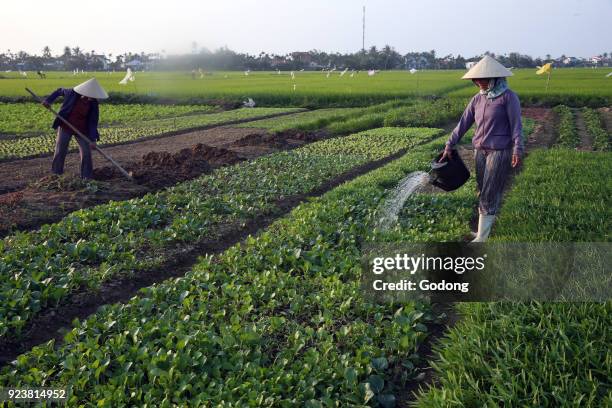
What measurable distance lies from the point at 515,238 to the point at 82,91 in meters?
6.49

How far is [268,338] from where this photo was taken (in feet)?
13.1

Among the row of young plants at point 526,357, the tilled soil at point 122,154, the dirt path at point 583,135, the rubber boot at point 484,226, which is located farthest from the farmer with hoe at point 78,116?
the dirt path at point 583,135

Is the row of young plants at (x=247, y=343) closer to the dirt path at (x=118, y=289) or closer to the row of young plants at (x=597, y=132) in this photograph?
the dirt path at (x=118, y=289)

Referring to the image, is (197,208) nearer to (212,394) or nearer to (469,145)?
(212,394)

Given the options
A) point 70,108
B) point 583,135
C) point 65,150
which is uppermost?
point 70,108

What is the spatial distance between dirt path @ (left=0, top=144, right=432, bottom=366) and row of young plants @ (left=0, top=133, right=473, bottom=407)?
37 centimetres

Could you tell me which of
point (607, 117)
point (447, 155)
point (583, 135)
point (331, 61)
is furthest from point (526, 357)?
point (331, 61)

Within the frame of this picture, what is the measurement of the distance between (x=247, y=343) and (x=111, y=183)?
6.37 metres

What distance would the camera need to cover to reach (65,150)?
924 centimetres

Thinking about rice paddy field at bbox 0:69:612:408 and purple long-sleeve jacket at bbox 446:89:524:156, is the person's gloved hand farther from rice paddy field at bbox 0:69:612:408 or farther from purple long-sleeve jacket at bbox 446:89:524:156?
rice paddy field at bbox 0:69:612:408

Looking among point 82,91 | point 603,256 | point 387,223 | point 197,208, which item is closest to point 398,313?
point 603,256

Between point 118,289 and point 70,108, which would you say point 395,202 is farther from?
point 70,108

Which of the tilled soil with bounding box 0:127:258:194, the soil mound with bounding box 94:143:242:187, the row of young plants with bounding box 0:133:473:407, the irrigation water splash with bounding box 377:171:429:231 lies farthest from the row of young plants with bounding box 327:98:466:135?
the row of young plants with bounding box 0:133:473:407

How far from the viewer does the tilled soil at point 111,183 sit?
24.7 ft
